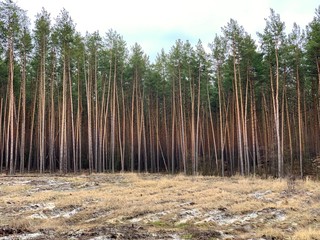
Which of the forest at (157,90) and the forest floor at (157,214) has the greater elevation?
the forest at (157,90)

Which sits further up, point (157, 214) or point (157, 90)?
point (157, 90)

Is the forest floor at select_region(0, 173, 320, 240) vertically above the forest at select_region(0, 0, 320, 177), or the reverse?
the forest at select_region(0, 0, 320, 177)

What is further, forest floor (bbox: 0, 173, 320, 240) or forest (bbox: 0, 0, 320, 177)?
forest (bbox: 0, 0, 320, 177)

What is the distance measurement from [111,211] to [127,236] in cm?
328

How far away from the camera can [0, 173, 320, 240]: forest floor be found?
844 cm

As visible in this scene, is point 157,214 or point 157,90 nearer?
point 157,214

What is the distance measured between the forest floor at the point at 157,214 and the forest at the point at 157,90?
11697 mm

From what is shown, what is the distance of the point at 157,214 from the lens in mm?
10633

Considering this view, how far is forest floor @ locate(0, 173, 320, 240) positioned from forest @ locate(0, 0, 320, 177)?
461 inches

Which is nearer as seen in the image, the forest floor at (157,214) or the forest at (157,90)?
the forest floor at (157,214)

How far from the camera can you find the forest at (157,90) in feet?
89.8

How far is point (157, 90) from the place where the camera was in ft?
133

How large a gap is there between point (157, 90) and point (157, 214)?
30.5 metres

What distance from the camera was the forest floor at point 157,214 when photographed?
8.44 meters
